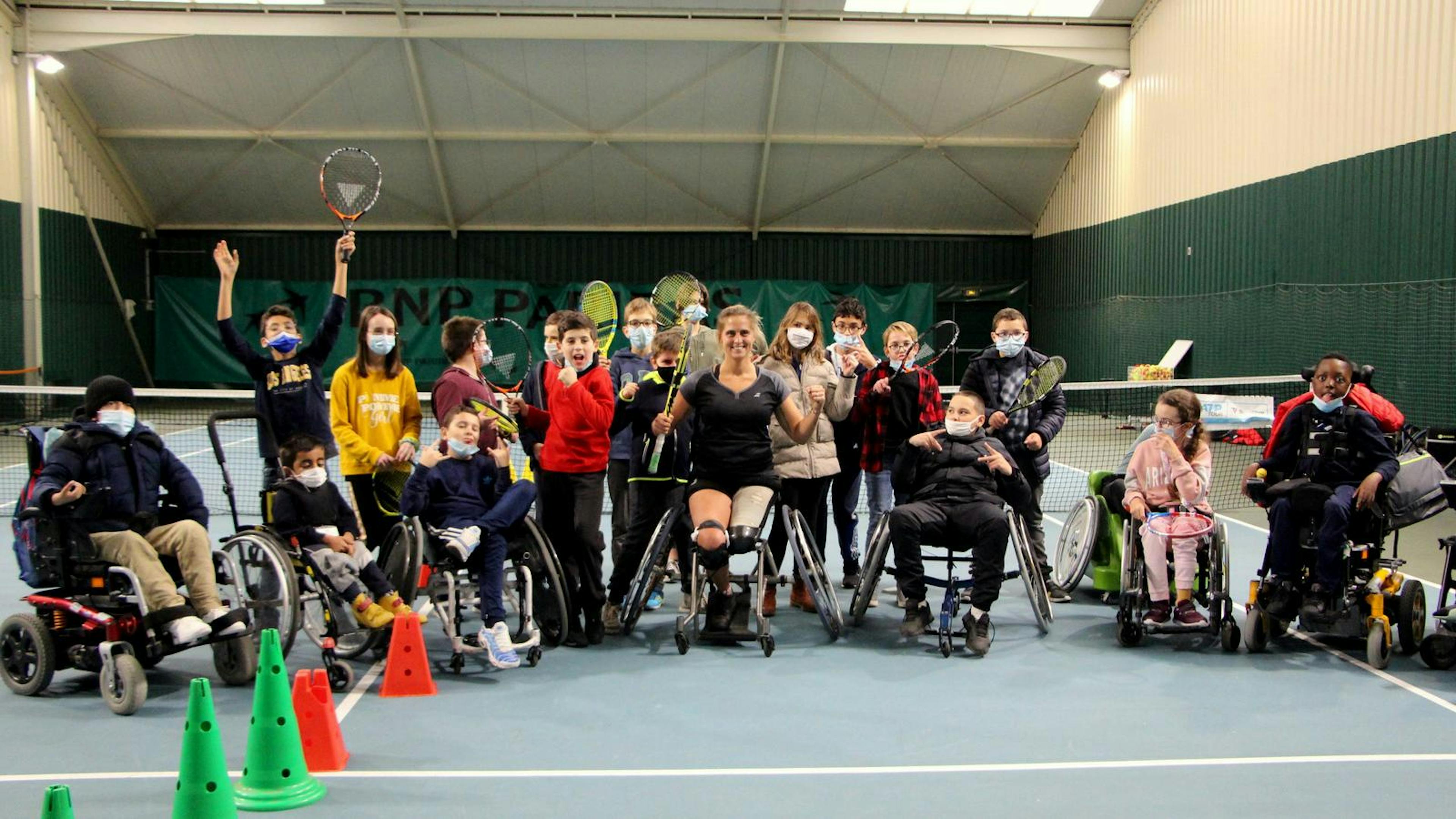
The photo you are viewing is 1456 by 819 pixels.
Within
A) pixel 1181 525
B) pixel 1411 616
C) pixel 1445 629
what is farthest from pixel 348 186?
pixel 1445 629

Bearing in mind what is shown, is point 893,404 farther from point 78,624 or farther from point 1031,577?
point 78,624

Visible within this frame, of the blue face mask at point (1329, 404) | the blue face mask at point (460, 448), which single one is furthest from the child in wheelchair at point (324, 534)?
the blue face mask at point (1329, 404)

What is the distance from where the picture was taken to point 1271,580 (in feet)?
18.2

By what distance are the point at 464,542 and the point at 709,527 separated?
1073 mm

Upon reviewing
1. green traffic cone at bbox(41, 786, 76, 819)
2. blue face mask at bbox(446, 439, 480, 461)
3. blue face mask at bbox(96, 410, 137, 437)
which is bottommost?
green traffic cone at bbox(41, 786, 76, 819)

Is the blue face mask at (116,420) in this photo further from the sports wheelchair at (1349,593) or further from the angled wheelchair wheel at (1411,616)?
the angled wheelchair wheel at (1411,616)

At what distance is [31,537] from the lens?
486cm

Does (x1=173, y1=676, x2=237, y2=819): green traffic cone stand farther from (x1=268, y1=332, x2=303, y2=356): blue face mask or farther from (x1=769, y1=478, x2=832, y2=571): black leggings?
(x1=769, y1=478, x2=832, y2=571): black leggings

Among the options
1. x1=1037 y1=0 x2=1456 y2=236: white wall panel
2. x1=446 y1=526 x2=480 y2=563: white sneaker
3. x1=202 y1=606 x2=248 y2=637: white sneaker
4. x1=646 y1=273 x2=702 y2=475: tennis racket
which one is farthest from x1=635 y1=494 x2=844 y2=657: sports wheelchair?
x1=1037 y1=0 x2=1456 y2=236: white wall panel

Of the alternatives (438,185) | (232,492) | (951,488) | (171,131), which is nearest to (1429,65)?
(951,488)

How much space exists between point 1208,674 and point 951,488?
136 centimetres

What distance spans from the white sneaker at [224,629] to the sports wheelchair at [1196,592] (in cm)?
380

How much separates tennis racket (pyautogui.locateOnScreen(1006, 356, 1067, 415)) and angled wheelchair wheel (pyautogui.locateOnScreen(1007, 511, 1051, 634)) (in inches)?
22.3

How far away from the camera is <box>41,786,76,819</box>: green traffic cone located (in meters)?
2.59
